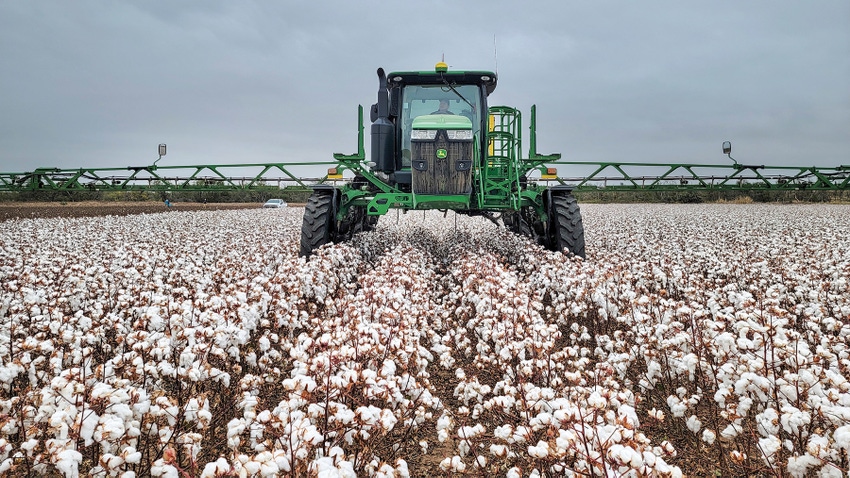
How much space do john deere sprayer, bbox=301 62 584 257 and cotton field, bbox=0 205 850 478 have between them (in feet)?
5.18

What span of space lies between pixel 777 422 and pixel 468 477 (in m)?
1.57

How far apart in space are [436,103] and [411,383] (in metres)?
6.88

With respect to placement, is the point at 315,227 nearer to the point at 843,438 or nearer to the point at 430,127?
the point at 430,127

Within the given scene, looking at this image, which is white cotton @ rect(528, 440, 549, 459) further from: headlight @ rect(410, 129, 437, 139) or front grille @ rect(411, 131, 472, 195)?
headlight @ rect(410, 129, 437, 139)

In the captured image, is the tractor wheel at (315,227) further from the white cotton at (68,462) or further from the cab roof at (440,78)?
the white cotton at (68,462)

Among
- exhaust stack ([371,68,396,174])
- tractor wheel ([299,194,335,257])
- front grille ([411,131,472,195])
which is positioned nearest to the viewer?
tractor wheel ([299,194,335,257])

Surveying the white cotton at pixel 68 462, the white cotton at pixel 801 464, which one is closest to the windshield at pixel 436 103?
the white cotton at pixel 801 464

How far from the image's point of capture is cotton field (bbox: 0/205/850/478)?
2053 millimetres

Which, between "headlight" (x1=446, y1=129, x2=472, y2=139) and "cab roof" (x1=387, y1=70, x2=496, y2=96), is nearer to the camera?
"headlight" (x1=446, y1=129, x2=472, y2=139)

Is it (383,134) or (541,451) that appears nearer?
(541,451)

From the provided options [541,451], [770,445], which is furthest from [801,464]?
[541,451]

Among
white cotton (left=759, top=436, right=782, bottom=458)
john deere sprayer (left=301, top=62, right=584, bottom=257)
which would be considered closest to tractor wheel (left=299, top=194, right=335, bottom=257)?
john deere sprayer (left=301, top=62, right=584, bottom=257)

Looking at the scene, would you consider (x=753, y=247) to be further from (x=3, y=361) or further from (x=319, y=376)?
(x=3, y=361)

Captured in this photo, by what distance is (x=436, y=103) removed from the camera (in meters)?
9.12
